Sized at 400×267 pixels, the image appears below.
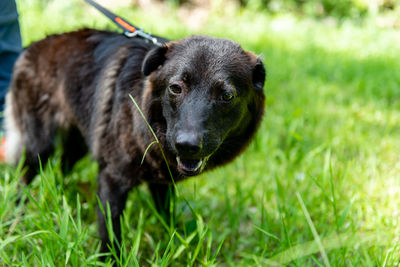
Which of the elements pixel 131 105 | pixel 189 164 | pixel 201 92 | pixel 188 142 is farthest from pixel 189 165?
pixel 131 105

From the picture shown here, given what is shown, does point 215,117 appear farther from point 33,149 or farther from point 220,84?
point 33,149

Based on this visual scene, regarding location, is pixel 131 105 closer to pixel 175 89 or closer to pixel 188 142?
pixel 175 89

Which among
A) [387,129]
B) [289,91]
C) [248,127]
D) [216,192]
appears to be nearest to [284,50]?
[289,91]

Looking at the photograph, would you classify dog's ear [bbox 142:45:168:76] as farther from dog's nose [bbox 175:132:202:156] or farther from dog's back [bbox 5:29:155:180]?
dog's nose [bbox 175:132:202:156]

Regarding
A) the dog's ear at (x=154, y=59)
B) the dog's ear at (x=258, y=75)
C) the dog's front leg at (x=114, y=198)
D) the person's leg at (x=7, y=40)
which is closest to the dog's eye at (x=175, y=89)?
the dog's ear at (x=154, y=59)

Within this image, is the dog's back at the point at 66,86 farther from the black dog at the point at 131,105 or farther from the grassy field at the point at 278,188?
the grassy field at the point at 278,188

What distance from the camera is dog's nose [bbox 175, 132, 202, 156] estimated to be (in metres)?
1.87

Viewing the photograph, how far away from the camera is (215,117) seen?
207cm

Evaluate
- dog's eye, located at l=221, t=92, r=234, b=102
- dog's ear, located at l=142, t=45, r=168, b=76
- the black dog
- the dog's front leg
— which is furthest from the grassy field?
dog's ear, located at l=142, t=45, r=168, b=76

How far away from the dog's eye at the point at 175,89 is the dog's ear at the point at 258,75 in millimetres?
521

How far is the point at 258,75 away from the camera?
2.37 m

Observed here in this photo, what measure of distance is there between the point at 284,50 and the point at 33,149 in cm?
453

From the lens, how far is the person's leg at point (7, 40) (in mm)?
3453

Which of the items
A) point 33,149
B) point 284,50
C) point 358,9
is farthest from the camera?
point 358,9
